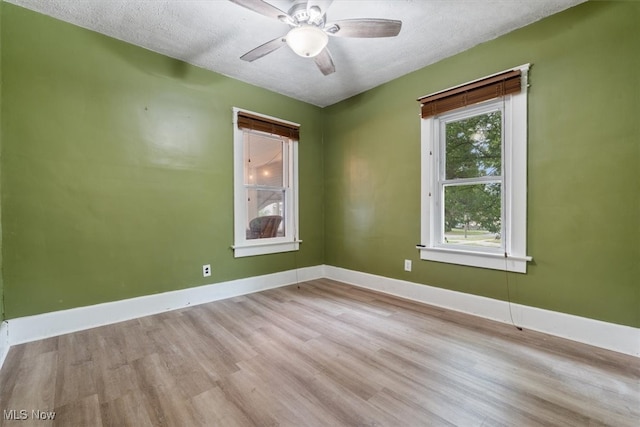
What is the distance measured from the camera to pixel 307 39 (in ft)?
6.25

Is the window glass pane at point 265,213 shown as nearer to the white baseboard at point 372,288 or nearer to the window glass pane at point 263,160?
the window glass pane at point 263,160

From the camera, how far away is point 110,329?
91.5 inches

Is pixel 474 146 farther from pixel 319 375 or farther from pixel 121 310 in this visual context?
pixel 121 310

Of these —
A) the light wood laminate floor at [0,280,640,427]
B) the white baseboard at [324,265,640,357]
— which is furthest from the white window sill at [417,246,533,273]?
the light wood laminate floor at [0,280,640,427]

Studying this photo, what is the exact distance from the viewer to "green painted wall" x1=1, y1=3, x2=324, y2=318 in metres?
2.12

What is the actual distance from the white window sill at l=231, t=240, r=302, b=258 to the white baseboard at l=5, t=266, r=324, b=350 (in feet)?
1.02

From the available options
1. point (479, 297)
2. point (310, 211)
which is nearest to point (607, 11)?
point (479, 297)

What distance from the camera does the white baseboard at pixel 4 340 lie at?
1.85 meters

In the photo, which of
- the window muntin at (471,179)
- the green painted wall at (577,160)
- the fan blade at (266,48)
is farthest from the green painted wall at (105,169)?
Result: the green painted wall at (577,160)

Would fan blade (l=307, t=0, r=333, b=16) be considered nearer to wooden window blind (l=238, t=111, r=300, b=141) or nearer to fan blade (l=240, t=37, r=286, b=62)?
fan blade (l=240, t=37, r=286, b=62)

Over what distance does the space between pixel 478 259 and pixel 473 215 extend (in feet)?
1.45

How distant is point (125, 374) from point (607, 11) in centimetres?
416

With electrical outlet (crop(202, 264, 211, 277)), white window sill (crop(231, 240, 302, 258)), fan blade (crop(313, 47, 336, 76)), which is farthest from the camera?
white window sill (crop(231, 240, 302, 258))

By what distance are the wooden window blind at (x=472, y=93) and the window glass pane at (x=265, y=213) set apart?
83.2 inches
